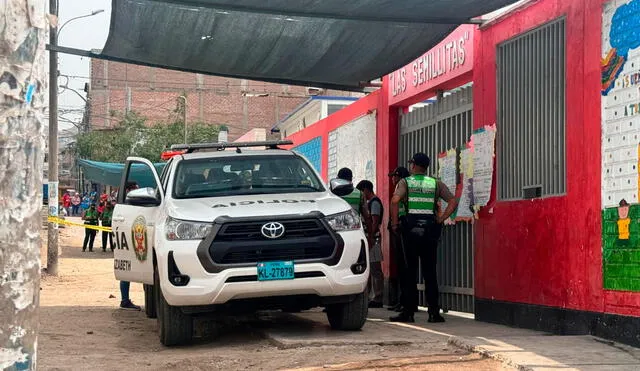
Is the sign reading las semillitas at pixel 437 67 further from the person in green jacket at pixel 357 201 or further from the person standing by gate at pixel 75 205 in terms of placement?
the person standing by gate at pixel 75 205

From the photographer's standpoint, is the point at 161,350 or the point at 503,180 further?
the point at 503,180

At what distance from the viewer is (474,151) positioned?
11.3 meters

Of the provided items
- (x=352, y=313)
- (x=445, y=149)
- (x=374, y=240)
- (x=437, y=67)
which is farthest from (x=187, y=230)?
(x=437, y=67)

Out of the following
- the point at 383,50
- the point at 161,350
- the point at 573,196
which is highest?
the point at 383,50

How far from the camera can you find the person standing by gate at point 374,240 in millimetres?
12305

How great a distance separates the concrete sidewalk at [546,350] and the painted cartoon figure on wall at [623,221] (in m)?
0.86

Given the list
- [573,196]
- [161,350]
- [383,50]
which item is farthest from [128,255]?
[573,196]

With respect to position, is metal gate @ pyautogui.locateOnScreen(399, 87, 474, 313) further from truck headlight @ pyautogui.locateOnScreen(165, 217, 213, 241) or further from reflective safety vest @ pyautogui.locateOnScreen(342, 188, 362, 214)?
truck headlight @ pyautogui.locateOnScreen(165, 217, 213, 241)

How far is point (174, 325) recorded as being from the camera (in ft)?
29.2

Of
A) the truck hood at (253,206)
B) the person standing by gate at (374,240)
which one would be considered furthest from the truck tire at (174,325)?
the person standing by gate at (374,240)

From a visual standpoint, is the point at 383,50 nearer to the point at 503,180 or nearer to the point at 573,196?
the point at 503,180

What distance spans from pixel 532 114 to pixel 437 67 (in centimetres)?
296

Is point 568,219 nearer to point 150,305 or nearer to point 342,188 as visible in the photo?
point 342,188

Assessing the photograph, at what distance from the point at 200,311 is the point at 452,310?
4500mm
